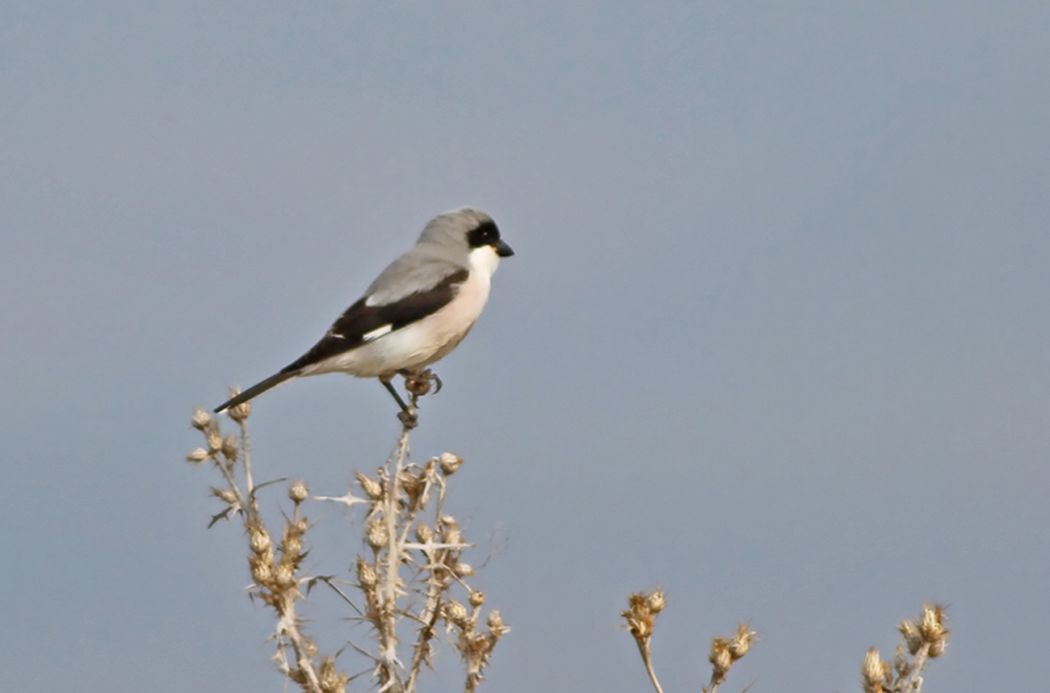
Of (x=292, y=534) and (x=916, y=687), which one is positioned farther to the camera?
(x=292, y=534)

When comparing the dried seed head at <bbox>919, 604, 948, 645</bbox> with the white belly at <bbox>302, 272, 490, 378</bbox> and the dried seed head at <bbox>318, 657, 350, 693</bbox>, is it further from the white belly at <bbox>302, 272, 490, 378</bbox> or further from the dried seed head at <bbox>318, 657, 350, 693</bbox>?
the white belly at <bbox>302, 272, 490, 378</bbox>

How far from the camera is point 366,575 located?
17.4 feet

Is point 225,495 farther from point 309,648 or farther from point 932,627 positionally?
point 932,627

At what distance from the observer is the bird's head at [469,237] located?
838 centimetres

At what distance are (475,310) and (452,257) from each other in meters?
0.39

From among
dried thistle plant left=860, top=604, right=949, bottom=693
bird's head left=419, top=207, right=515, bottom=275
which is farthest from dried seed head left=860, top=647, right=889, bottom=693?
bird's head left=419, top=207, right=515, bottom=275

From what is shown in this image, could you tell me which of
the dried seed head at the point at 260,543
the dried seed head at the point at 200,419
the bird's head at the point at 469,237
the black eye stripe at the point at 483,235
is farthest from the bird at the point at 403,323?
the dried seed head at the point at 260,543

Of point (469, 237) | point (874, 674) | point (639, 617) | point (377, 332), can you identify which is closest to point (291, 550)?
point (639, 617)

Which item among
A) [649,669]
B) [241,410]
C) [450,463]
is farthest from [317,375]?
[649,669]

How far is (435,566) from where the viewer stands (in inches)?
216

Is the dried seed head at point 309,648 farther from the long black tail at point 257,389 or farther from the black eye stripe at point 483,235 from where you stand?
the black eye stripe at point 483,235

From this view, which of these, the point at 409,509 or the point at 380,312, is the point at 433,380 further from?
Result: the point at 409,509

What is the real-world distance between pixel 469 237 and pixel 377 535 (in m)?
3.38

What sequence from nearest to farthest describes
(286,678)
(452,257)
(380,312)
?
(286,678)
(380,312)
(452,257)
